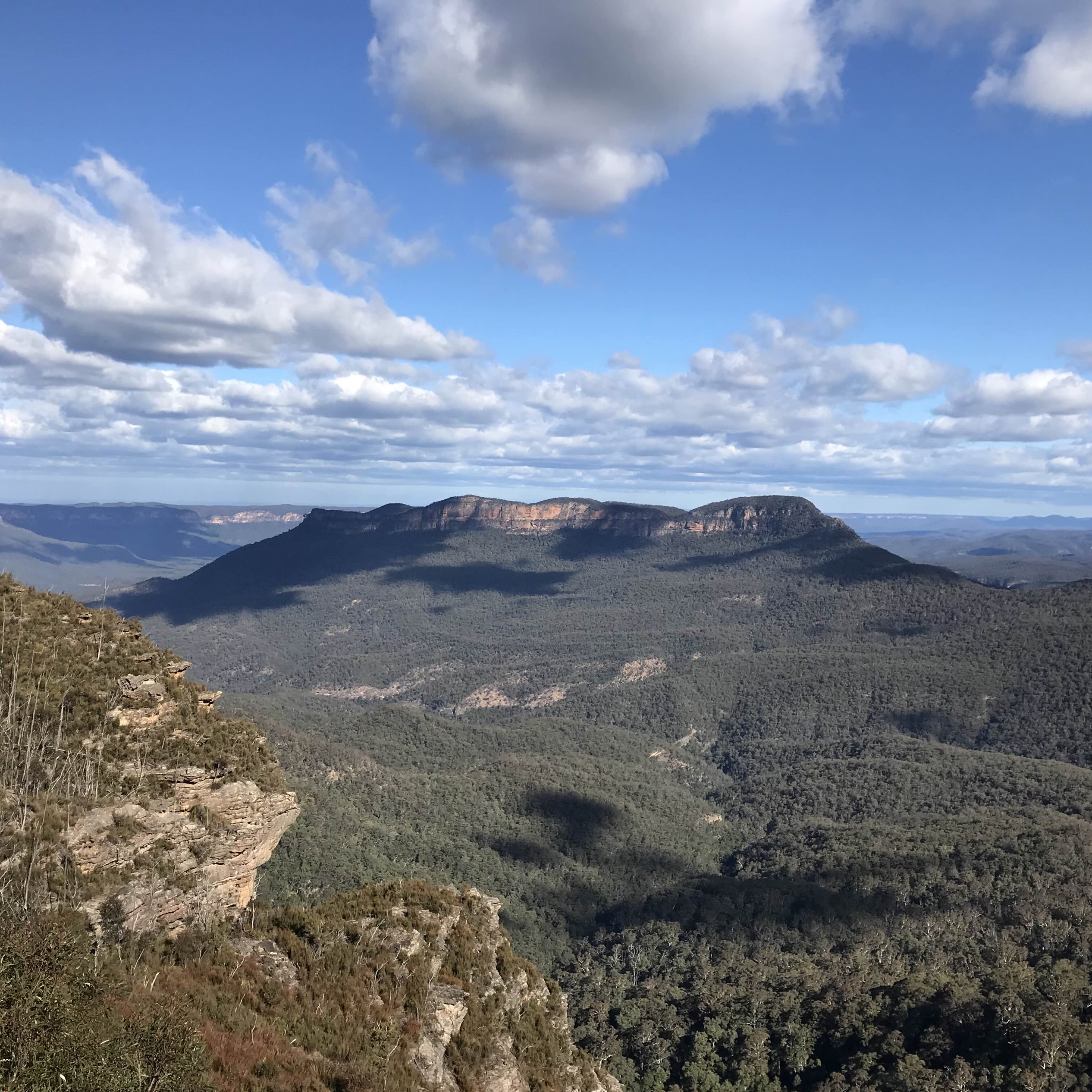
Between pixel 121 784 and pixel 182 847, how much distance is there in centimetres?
306

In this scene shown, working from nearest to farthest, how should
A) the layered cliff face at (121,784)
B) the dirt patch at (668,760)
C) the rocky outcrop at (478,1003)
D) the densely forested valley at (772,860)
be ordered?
the layered cliff face at (121,784) < the rocky outcrop at (478,1003) < the densely forested valley at (772,860) < the dirt patch at (668,760)

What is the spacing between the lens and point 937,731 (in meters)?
170

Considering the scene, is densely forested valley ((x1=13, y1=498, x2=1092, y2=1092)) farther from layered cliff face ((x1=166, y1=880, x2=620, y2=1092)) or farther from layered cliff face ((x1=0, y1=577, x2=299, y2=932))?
layered cliff face ((x1=0, y1=577, x2=299, y2=932))

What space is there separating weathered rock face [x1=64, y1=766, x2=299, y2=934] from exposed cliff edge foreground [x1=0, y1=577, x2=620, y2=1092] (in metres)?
0.06

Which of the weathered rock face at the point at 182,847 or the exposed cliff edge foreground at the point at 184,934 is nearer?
Result: the exposed cliff edge foreground at the point at 184,934

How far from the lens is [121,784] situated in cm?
2420

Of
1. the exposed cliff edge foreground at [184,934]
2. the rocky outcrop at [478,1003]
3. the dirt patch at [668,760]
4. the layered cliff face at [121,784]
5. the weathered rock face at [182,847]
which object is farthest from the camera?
the dirt patch at [668,760]

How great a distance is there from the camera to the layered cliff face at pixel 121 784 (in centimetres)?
2125

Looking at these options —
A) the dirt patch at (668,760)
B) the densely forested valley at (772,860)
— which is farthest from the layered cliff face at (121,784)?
the dirt patch at (668,760)

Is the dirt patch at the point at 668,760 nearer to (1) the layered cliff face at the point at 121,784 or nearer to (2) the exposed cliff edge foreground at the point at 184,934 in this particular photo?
(2) the exposed cliff edge foreground at the point at 184,934

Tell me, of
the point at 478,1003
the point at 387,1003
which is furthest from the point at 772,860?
the point at 387,1003

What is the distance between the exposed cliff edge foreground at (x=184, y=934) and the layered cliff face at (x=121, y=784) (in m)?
0.06

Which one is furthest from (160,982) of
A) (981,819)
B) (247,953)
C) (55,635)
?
(981,819)

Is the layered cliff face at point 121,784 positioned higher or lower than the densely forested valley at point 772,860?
higher
